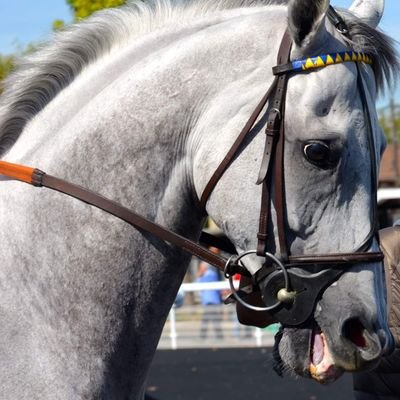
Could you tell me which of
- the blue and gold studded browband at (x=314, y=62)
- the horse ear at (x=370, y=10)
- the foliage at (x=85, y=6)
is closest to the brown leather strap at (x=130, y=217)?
the blue and gold studded browband at (x=314, y=62)

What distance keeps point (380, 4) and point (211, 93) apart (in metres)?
0.71

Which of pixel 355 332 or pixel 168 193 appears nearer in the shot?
pixel 355 332

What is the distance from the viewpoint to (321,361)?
8.84 feet

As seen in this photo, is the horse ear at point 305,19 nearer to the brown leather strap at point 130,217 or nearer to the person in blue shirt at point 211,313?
the brown leather strap at point 130,217

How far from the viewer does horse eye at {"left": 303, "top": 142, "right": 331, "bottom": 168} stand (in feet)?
8.70

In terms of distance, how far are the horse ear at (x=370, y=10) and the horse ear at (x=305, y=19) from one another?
1.19 feet

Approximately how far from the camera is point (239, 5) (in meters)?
3.06

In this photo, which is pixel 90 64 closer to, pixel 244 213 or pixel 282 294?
pixel 244 213

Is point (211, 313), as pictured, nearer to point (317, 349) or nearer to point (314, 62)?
point (317, 349)

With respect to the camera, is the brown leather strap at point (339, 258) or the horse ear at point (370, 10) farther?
the horse ear at point (370, 10)

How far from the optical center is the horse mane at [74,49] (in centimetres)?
306

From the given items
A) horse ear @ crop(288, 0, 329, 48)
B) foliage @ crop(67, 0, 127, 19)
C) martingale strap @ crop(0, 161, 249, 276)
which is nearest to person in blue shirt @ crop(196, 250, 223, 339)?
foliage @ crop(67, 0, 127, 19)

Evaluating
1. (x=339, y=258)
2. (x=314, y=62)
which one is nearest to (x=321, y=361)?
(x=339, y=258)

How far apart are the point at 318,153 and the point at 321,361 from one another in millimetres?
636
